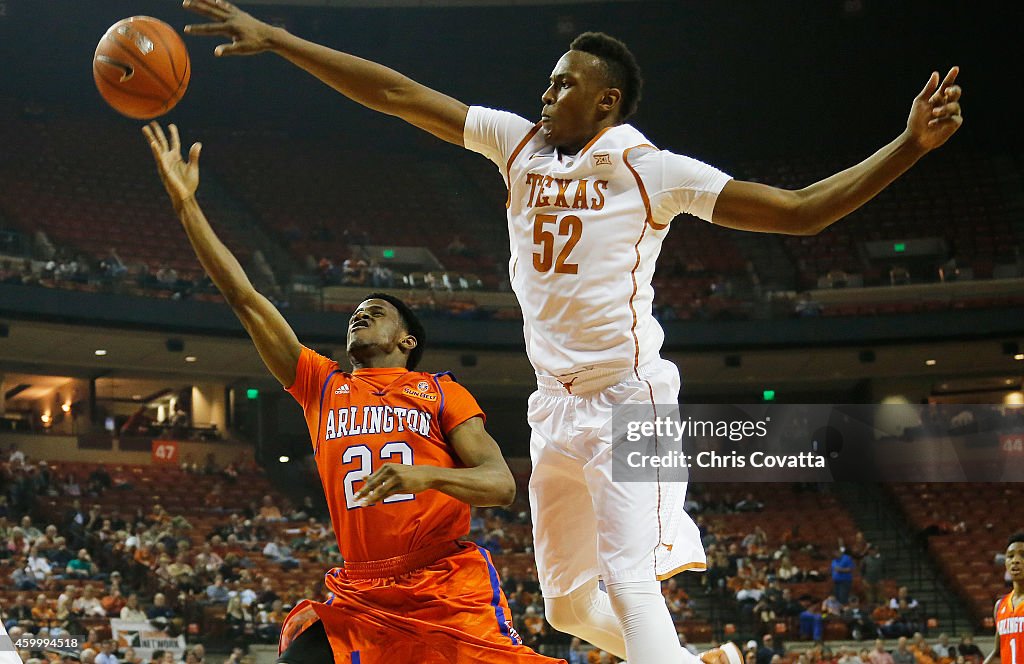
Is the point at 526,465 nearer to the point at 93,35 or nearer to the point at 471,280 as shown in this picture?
the point at 471,280

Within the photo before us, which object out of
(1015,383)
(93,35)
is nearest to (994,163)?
(1015,383)

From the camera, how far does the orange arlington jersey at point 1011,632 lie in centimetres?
802

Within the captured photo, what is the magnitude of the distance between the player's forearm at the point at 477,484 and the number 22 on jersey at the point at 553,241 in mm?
687

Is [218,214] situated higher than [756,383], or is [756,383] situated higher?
[218,214]

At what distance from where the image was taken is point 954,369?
24.0 metres

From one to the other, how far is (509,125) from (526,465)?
20019 mm

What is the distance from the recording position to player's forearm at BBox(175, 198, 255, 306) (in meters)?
4.08

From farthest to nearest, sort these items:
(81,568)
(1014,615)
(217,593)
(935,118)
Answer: (81,568) < (217,593) < (1014,615) < (935,118)

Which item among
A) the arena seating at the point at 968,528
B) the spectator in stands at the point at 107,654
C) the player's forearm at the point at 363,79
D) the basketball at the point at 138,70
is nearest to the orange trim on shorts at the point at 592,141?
the player's forearm at the point at 363,79

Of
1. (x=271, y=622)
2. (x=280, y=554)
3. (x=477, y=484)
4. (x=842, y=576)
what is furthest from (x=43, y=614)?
(x=477, y=484)


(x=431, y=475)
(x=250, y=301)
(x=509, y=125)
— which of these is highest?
(x=509, y=125)

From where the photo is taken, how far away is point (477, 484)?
3.80 meters

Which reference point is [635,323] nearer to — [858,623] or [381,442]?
[381,442]

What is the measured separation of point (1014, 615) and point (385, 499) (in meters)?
5.76
